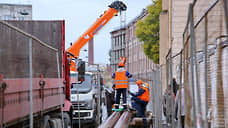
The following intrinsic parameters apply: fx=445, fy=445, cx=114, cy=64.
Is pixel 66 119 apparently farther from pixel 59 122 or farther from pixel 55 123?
pixel 55 123

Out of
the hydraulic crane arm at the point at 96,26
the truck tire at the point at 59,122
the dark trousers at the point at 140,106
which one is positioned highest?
the hydraulic crane arm at the point at 96,26

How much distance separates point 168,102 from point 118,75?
509 centimetres

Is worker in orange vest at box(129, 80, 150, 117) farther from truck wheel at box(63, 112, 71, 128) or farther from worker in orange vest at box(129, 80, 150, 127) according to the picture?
truck wheel at box(63, 112, 71, 128)

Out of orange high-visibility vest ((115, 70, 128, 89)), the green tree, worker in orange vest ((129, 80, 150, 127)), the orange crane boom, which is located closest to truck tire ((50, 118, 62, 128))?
orange high-visibility vest ((115, 70, 128, 89))

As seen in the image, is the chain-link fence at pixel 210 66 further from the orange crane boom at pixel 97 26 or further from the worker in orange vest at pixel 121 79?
the orange crane boom at pixel 97 26

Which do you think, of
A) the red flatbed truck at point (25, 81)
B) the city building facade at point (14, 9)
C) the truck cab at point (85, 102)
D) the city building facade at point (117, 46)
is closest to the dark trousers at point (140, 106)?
the truck cab at point (85, 102)

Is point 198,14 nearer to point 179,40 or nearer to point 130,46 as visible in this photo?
point 179,40

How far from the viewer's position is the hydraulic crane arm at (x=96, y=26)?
20.9 meters

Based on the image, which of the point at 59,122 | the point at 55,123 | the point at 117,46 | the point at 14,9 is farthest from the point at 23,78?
the point at 117,46

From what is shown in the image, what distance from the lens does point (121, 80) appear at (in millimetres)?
15422

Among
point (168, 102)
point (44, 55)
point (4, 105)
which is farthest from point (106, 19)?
point (4, 105)

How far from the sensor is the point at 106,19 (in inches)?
880

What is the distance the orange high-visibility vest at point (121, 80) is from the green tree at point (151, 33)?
3632 cm

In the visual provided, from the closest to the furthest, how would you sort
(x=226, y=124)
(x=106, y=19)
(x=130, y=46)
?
(x=226, y=124) < (x=106, y=19) < (x=130, y=46)
